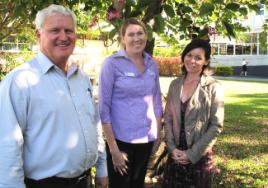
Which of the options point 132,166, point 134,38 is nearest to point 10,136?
point 134,38

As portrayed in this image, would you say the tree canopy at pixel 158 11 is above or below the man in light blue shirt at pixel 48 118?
above

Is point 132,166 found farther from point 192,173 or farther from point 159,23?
point 159,23

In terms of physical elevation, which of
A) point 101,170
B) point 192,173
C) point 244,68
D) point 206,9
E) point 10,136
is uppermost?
point 206,9

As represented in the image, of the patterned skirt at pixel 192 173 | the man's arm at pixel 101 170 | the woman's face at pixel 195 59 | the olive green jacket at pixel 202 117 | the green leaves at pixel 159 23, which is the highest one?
the green leaves at pixel 159 23

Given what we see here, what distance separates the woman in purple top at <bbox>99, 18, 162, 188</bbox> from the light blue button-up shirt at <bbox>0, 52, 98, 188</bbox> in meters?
0.85

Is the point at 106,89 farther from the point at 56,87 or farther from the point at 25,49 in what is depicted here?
the point at 25,49

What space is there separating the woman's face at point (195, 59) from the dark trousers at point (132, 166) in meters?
0.75

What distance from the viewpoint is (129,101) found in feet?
11.9

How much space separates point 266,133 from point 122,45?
6.81m

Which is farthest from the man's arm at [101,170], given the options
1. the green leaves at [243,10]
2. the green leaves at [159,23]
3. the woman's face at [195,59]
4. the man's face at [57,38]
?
the green leaves at [243,10]

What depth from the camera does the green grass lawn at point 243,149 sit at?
19.8 ft

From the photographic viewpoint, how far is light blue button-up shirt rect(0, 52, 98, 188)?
7.79 feet

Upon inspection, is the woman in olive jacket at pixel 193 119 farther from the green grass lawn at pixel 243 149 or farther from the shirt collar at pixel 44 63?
the green grass lawn at pixel 243 149

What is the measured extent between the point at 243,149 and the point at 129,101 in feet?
16.4
